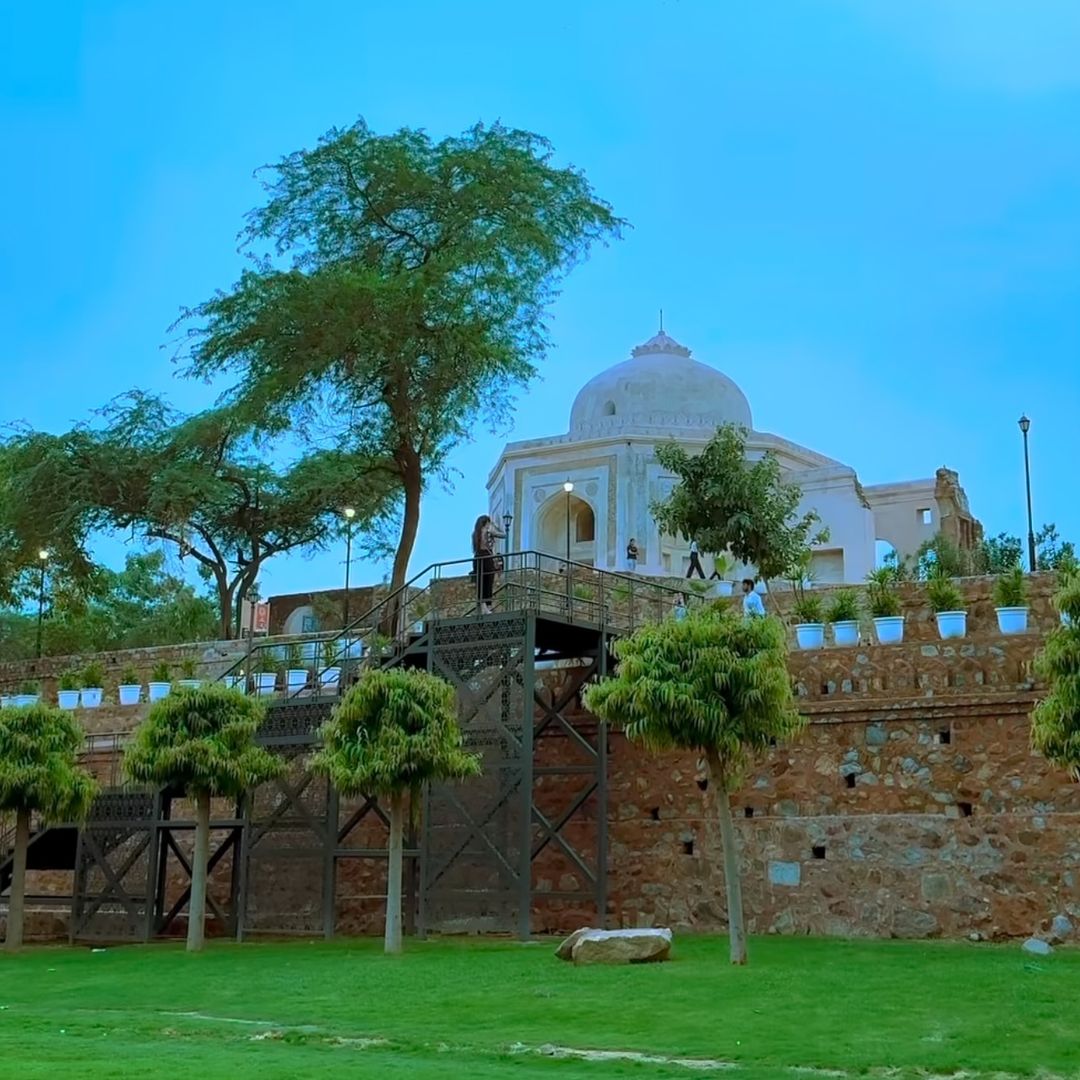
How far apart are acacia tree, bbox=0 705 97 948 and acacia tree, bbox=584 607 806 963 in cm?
925

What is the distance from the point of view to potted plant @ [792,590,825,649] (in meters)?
20.3

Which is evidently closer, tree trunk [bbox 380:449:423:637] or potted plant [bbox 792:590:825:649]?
potted plant [bbox 792:590:825:649]

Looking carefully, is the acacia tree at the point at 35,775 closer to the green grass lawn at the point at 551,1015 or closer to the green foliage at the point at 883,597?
the green grass lawn at the point at 551,1015

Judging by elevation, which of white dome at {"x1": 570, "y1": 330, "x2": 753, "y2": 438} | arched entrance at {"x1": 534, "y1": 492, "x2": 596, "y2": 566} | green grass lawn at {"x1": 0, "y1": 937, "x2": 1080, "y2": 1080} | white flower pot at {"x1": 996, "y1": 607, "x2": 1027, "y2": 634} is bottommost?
green grass lawn at {"x1": 0, "y1": 937, "x2": 1080, "y2": 1080}

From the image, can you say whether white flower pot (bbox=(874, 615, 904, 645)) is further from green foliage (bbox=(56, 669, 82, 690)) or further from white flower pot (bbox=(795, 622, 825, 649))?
green foliage (bbox=(56, 669, 82, 690))

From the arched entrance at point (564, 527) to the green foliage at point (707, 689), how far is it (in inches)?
1107

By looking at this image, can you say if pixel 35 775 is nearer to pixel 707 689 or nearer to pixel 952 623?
pixel 707 689

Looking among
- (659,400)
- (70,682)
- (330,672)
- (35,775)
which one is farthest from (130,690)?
(659,400)

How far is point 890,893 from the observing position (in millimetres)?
17734

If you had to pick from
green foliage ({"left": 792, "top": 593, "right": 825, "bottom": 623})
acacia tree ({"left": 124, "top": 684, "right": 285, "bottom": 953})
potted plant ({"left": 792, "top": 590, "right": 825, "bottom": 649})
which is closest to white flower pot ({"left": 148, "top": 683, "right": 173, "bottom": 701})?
acacia tree ({"left": 124, "top": 684, "right": 285, "bottom": 953})

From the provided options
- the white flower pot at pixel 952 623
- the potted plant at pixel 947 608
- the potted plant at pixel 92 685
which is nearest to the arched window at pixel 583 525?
the potted plant at pixel 92 685

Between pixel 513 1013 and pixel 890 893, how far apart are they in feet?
22.9

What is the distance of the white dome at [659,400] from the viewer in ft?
143

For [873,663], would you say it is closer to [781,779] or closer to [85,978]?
[781,779]
